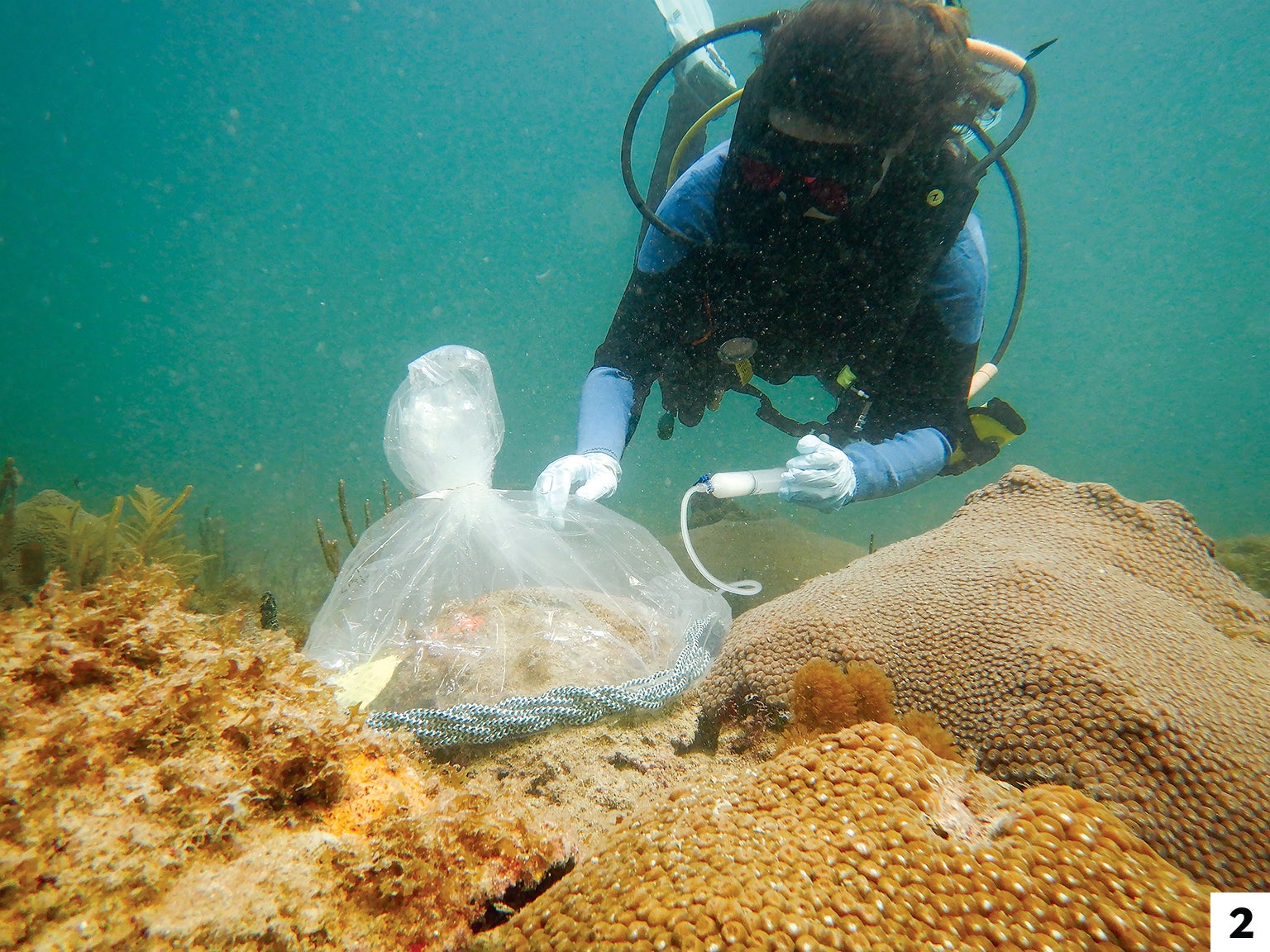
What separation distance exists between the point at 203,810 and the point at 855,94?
3.51 metres

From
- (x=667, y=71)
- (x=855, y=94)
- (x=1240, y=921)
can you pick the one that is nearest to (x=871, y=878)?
(x=1240, y=921)

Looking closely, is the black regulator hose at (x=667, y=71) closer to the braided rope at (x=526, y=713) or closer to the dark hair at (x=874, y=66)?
the dark hair at (x=874, y=66)

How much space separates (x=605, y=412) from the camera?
3623 millimetres

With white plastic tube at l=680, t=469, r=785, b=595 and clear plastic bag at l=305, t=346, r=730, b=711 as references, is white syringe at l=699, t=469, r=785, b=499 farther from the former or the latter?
clear plastic bag at l=305, t=346, r=730, b=711

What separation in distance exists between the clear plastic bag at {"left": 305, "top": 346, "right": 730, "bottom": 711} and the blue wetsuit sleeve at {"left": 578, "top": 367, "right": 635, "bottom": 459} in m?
0.62

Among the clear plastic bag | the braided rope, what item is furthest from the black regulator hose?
the braided rope

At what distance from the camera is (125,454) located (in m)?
58.5

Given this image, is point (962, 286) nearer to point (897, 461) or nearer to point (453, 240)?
point (897, 461)

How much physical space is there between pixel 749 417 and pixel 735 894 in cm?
5161

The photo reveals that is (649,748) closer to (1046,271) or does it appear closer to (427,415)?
(427,415)

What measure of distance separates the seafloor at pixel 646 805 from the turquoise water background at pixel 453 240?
77.3ft

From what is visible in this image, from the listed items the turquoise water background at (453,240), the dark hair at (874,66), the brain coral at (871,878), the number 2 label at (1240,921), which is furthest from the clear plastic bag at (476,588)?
the turquoise water background at (453,240)

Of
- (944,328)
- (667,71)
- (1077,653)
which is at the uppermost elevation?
(667,71)

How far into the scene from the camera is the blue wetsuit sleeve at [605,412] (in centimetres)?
344
